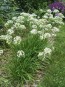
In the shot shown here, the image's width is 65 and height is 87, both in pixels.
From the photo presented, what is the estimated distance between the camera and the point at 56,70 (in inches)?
260

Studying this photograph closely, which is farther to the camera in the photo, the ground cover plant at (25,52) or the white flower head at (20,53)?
the white flower head at (20,53)

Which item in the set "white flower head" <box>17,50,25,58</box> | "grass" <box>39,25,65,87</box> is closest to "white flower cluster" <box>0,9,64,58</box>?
"white flower head" <box>17,50,25,58</box>

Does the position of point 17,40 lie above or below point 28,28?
above

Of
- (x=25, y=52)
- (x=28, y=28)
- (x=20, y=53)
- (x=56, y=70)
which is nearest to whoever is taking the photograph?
(x=20, y=53)

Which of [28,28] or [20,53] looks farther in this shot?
[28,28]

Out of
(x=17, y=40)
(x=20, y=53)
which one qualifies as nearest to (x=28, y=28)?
(x=17, y=40)

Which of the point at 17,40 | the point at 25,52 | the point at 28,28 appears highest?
the point at 17,40

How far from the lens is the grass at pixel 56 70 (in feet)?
19.9

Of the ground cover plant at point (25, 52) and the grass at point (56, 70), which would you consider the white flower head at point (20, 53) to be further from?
the grass at point (56, 70)

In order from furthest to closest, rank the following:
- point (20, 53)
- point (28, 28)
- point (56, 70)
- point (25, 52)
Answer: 1. point (28, 28)
2. point (25, 52)
3. point (56, 70)
4. point (20, 53)

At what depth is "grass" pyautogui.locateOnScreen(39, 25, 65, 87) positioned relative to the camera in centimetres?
A: 605

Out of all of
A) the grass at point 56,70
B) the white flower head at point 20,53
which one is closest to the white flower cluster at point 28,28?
the white flower head at point 20,53

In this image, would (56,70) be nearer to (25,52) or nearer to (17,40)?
(25,52)

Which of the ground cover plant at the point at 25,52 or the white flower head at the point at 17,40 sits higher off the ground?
the white flower head at the point at 17,40
